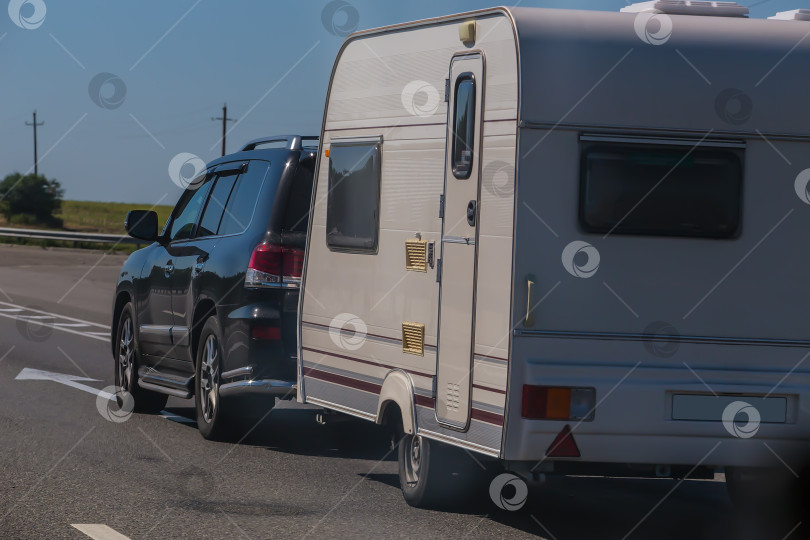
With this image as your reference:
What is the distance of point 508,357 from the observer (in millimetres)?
6613

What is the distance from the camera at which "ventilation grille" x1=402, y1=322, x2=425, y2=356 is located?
7.55 meters

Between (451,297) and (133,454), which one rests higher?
(451,297)

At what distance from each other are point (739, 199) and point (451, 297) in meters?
1.59

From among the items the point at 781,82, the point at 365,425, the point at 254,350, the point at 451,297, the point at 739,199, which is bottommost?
the point at 365,425

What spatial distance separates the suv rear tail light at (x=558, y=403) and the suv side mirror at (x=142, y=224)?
5.17m

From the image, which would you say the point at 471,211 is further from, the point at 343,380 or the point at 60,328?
the point at 60,328

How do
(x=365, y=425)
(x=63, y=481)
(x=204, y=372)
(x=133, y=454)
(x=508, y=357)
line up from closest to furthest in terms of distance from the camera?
1. (x=508, y=357)
2. (x=63, y=481)
3. (x=133, y=454)
4. (x=204, y=372)
5. (x=365, y=425)

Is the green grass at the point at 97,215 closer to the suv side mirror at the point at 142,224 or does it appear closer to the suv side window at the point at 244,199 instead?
the suv side mirror at the point at 142,224

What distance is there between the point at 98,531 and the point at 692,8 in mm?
4172

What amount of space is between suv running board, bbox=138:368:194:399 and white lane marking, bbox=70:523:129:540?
3.50m

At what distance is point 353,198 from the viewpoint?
845cm

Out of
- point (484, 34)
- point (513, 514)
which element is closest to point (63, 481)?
point (513, 514)

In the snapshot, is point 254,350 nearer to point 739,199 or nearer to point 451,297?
point 451,297

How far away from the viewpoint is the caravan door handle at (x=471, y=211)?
7.04 m
